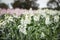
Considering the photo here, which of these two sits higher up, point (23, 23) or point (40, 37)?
point (23, 23)

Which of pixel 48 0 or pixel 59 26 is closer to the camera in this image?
pixel 59 26

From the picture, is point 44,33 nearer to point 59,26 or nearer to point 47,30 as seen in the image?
point 47,30

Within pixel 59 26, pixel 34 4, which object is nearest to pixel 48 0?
pixel 34 4

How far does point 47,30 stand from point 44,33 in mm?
50

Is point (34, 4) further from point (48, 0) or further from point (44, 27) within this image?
point (44, 27)

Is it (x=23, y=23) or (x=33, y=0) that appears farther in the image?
(x=33, y=0)

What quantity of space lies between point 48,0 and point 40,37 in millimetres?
2854

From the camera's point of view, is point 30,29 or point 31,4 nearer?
point 30,29

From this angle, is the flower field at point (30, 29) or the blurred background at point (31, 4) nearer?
the flower field at point (30, 29)

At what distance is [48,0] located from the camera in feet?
17.0

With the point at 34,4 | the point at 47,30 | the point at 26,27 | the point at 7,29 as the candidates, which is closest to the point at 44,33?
the point at 47,30

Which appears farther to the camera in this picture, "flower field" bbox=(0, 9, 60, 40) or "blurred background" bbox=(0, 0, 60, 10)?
"blurred background" bbox=(0, 0, 60, 10)

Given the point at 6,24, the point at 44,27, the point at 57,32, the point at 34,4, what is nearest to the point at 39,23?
the point at 44,27

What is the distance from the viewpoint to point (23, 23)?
8.10 ft
